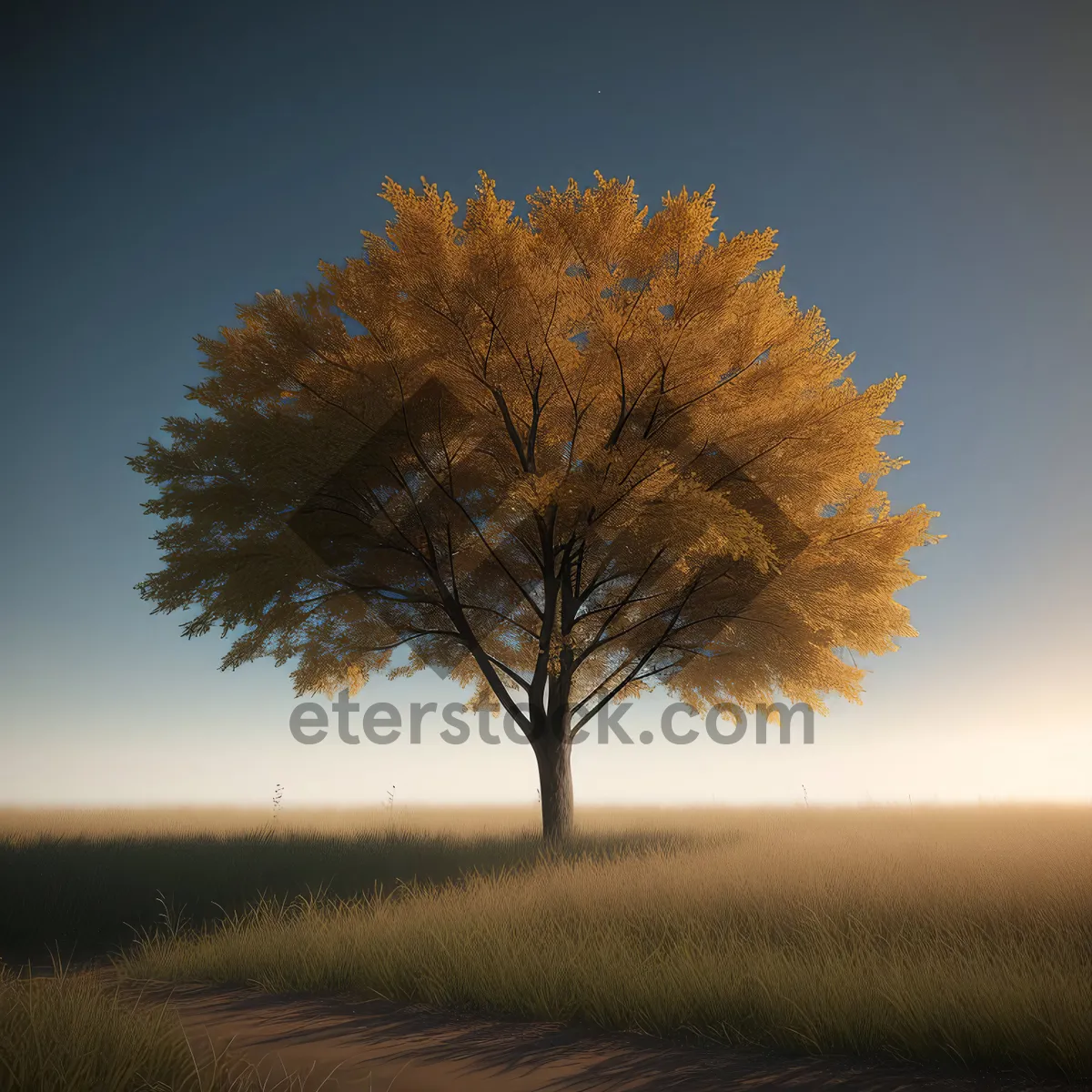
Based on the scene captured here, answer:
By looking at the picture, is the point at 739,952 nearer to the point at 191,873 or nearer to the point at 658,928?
the point at 658,928

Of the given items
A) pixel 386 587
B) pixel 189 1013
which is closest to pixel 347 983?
pixel 189 1013

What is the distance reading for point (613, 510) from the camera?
11.2 m

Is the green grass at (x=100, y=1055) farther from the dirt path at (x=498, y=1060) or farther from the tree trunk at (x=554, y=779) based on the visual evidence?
the tree trunk at (x=554, y=779)

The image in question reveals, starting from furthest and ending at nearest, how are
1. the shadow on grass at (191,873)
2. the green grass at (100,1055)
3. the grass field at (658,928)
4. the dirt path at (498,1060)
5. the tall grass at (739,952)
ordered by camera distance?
1. the shadow on grass at (191,873)
2. the grass field at (658,928)
3. the tall grass at (739,952)
4. the dirt path at (498,1060)
5. the green grass at (100,1055)

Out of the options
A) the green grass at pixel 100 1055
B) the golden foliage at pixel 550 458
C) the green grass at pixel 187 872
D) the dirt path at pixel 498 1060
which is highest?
the golden foliage at pixel 550 458

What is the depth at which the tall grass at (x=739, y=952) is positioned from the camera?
201 inches

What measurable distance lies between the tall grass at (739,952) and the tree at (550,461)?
13.2ft

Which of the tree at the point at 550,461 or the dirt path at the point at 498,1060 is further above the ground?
the tree at the point at 550,461

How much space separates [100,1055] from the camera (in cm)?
400

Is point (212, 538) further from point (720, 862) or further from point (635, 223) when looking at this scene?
point (720, 862)

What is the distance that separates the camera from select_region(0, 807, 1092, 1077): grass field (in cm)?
523

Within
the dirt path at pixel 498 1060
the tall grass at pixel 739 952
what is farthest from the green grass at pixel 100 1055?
the tall grass at pixel 739 952

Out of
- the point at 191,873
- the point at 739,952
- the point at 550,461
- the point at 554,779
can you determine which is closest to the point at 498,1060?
the point at 739,952

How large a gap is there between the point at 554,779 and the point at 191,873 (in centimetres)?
621
